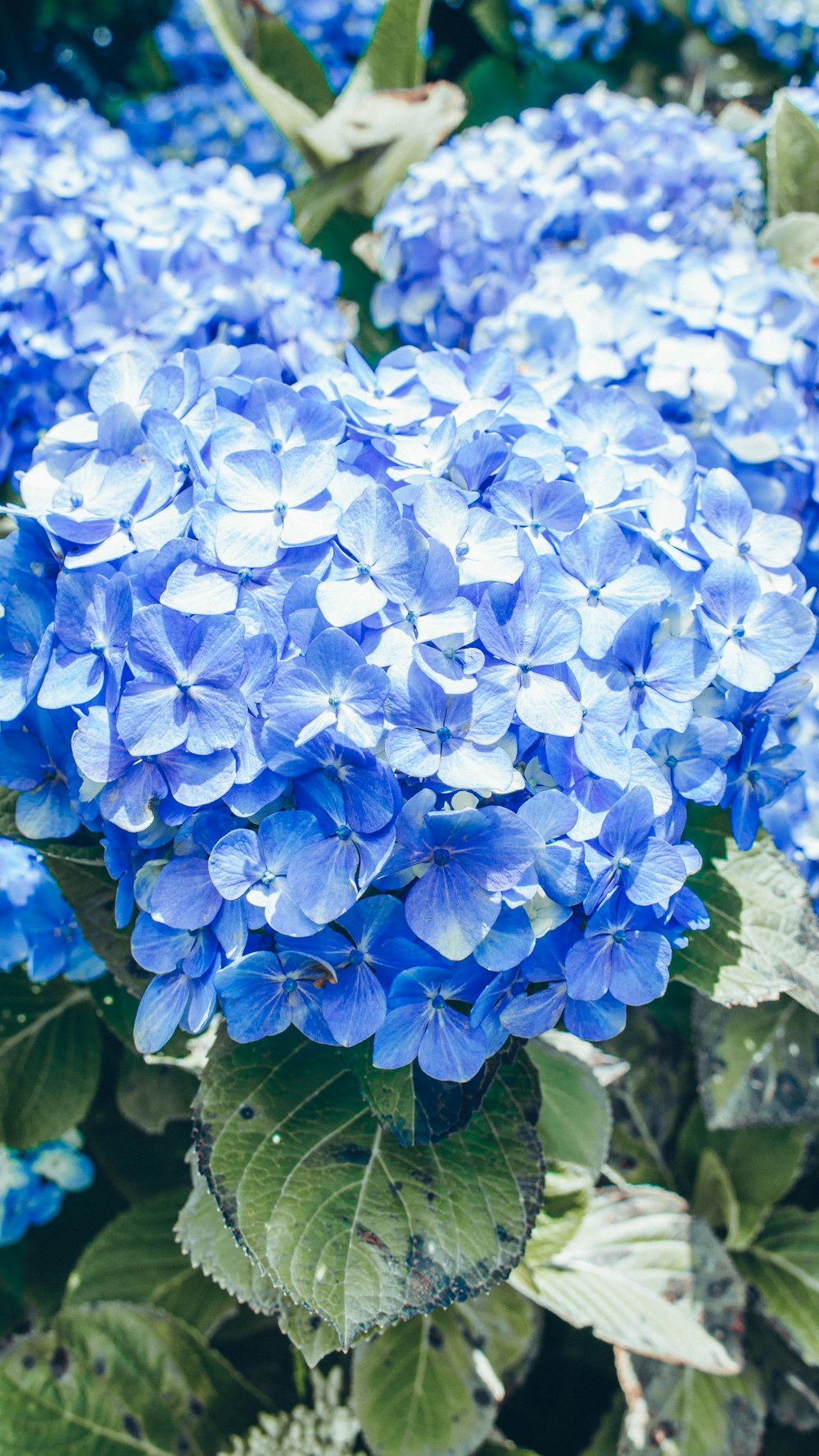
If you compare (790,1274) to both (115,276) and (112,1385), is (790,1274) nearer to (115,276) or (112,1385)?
(112,1385)

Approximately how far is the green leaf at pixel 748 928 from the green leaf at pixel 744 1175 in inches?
20.2

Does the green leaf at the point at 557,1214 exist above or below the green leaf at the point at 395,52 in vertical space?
below

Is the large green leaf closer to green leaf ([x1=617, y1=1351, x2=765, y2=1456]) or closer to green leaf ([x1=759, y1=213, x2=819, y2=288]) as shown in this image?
green leaf ([x1=617, y1=1351, x2=765, y2=1456])

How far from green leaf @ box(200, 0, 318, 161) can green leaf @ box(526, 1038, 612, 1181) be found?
1.17 meters

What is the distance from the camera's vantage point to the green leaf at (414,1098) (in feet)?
2.10

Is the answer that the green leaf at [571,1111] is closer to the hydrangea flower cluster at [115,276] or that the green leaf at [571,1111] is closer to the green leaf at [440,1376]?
the green leaf at [440,1376]

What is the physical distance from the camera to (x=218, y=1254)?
80cm

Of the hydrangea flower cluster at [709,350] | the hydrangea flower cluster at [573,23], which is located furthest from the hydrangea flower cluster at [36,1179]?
the hydrangea flower cluster at [573,23]

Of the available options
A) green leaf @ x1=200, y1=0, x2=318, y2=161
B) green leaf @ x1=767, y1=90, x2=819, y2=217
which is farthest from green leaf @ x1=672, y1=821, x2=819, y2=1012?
green leaf @ x1=200, y1=0, x2=318, y2=161

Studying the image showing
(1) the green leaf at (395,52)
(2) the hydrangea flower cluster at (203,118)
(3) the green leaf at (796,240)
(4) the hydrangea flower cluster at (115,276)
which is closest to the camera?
(4) the hydrangea flower cluster at (115,276)

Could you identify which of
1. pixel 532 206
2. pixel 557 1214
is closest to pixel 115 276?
pixel 532 206

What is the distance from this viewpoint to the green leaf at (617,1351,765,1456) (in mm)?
1072

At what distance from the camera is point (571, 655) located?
59 centimetres

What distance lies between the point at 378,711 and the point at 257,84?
1176mm
